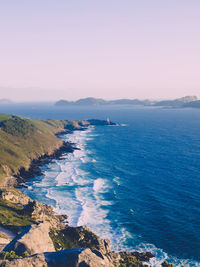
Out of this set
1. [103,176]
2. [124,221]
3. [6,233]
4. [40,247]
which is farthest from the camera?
[103,176]

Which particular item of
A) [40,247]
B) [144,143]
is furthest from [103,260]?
[144,143]

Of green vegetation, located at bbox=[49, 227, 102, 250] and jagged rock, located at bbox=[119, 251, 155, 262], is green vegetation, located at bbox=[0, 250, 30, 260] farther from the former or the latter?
jagged rock, located at bbox=[119, 251, 155, 262]

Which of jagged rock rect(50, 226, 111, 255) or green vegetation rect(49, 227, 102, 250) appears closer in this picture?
jagged rock rect(50, 226, 111, 255)

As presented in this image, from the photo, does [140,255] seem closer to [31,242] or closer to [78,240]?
[78,240]

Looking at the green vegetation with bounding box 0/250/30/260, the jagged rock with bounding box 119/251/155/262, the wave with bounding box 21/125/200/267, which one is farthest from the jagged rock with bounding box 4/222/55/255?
the wave with bounding box 21/125/200/267

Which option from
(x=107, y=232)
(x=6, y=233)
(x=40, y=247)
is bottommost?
(x=107, y=232)

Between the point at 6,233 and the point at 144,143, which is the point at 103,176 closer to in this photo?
the point at 6,233
